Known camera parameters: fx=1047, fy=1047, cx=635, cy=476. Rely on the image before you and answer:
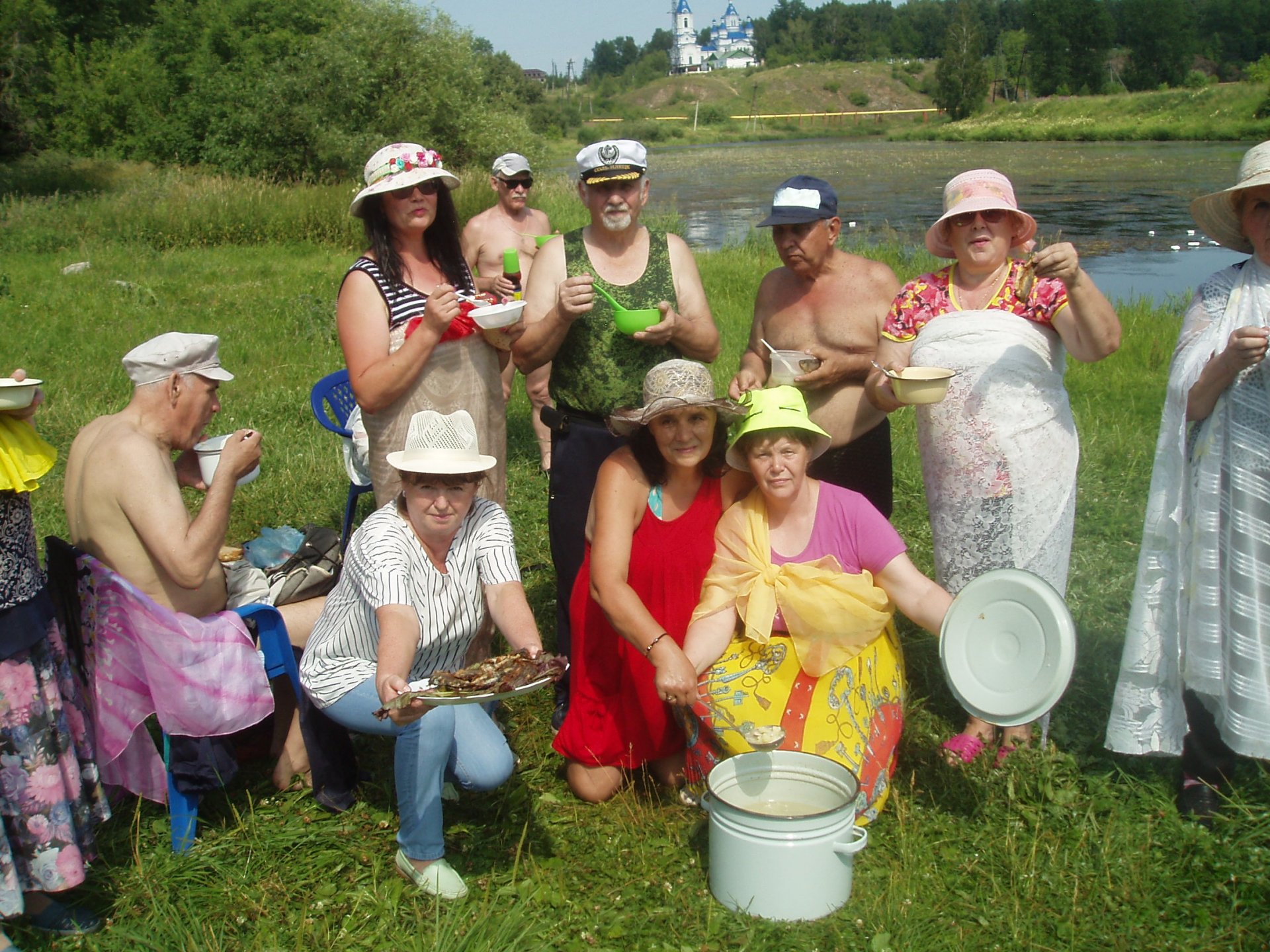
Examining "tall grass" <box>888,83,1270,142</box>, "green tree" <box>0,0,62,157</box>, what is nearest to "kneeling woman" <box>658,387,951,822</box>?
"green tree" <box>0,0,62,157</box>

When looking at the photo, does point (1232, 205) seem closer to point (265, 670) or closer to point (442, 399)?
point (442, 399)

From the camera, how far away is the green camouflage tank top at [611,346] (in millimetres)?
3639

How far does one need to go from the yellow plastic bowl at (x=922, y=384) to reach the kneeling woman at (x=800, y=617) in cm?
27

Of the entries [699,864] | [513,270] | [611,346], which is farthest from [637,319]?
[699,864]

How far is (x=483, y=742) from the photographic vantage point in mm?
2914

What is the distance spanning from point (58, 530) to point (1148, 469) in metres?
6.12

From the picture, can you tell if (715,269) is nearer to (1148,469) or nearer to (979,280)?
(1148,469)

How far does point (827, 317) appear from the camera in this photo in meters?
3.81

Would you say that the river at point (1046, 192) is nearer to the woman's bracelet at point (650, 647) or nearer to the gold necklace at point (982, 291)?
the gold necklace at point (982, 291)

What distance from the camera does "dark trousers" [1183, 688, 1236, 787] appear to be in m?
3.13

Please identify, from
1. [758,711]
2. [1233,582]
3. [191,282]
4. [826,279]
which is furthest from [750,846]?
[191,282]

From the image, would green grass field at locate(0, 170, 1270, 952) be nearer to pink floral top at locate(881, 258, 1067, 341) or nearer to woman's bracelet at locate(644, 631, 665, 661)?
woman's bracelet at locate(644, 631, 665, 661)

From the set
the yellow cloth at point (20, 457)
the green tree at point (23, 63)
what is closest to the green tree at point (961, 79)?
the green tree at point (23, 63)

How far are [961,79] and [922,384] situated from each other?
75.1m
